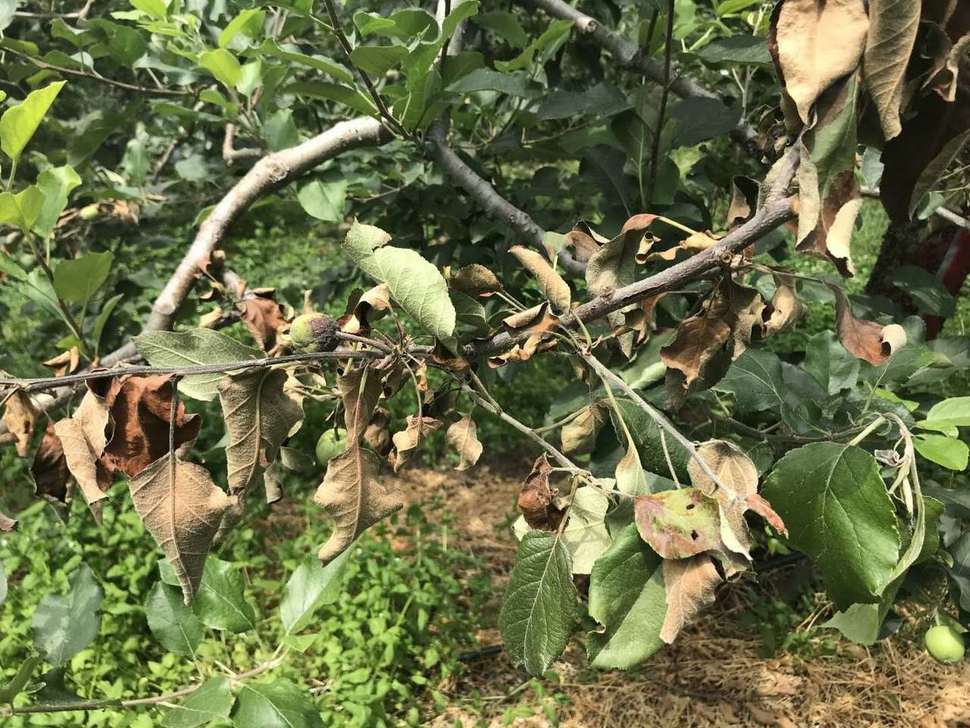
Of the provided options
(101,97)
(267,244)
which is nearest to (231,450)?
(101,97)

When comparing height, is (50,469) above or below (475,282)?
below

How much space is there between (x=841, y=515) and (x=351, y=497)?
373 mm

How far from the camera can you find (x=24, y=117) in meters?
0.78

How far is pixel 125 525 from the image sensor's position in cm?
219

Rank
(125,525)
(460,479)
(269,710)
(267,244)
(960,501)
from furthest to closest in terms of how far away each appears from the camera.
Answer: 1. (267,244)
2. (460,479)
3. (125,525)
4. (960,501)
5. (269,710)

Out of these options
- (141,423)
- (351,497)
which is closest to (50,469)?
(141,423)

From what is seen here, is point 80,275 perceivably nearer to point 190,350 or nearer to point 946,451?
point 190,350

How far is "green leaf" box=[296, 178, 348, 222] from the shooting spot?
1.14 meters

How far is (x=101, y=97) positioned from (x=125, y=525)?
6.05ft

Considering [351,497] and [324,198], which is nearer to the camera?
[351,497]

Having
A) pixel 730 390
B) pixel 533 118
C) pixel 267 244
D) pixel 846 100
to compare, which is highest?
pixel 846 100

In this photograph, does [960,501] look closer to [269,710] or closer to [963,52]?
[963,52]

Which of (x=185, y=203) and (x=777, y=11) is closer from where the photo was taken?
(x=777, y=11)

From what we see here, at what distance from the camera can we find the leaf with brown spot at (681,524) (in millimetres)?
431
